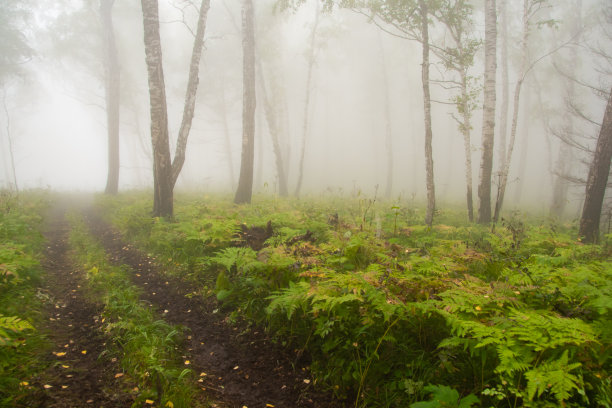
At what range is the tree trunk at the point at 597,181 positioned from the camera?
766cm

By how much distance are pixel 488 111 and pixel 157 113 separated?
10720mm

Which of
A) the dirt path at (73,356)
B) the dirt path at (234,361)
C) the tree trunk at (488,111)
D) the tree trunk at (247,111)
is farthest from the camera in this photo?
the tree trunk at (247,111)

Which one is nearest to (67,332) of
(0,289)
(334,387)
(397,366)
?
(0,289)

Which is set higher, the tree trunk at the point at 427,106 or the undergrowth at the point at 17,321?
the tree trunk at the point at 427,106

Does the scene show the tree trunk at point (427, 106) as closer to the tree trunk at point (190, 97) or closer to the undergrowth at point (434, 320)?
the undergrowth at point (434, 320)

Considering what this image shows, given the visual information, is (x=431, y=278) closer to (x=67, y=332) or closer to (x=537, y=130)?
(x=67, y=332)

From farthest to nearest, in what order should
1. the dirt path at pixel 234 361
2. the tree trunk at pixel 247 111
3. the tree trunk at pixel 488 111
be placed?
the tree trunk at pixel 247 111 < the tree trunk at pixel 488 111 < the dirt path at pixel 234 361

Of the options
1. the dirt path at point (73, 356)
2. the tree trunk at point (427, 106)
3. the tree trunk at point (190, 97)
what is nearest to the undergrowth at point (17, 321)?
the dirt path at point (73, 356)

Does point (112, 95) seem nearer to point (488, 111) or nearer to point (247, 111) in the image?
point (247, 111)

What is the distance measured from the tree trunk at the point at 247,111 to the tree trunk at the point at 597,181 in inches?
418

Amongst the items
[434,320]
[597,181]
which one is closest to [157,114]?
[434,320]

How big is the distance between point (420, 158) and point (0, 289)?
4944cm

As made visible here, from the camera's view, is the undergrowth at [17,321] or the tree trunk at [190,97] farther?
the tree trunk at [190,97]

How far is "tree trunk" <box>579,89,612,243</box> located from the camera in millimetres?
7664
